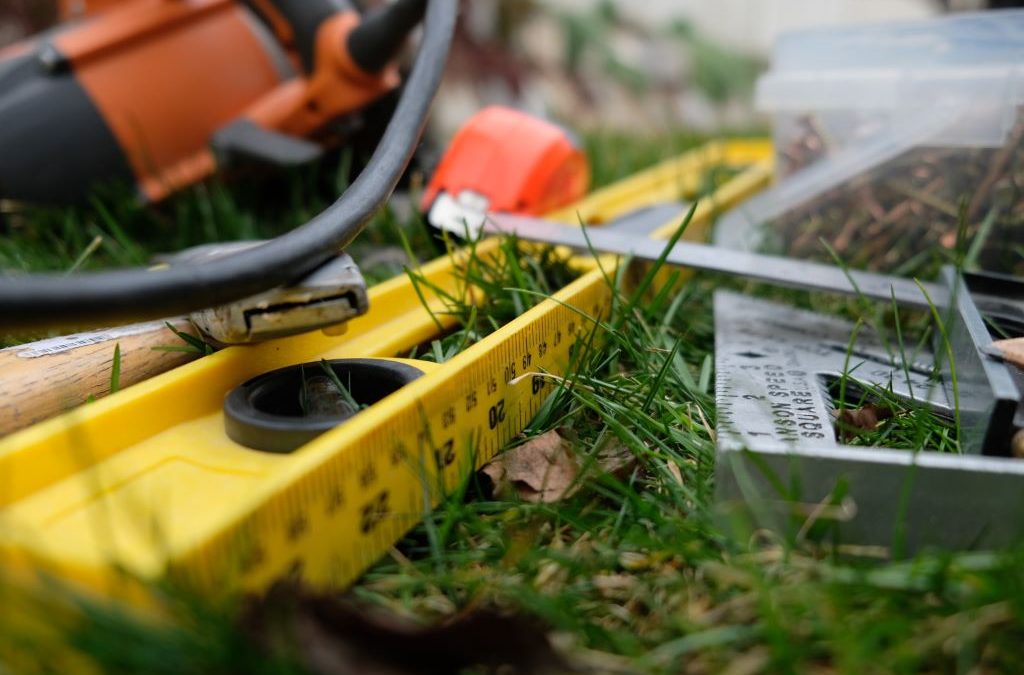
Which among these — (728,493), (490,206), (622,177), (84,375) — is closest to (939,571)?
(728,493)

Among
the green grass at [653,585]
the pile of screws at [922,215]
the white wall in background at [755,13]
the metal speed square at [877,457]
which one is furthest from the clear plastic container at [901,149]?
the white wall in background at [755,13]

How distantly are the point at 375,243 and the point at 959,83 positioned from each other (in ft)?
4.26

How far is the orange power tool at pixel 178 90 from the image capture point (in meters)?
1.88

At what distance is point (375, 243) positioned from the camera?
196 cm

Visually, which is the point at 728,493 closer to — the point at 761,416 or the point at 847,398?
the point at 761,416

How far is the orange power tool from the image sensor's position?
188 centimetres

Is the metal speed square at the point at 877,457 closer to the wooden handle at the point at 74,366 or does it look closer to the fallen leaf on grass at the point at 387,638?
the fallen leaf on grass at the point at 387,638

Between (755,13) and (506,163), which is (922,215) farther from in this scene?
(755,13)

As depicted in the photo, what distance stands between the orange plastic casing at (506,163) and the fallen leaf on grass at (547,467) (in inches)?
32.6

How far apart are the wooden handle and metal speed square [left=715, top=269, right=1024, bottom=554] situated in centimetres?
78

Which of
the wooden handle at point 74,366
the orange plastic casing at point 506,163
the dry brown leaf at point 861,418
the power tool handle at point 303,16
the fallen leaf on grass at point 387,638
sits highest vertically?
the power tool handle at point 303,16

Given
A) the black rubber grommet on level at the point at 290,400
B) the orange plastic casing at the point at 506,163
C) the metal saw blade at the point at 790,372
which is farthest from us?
the orange plastic casing at the point at 506,163

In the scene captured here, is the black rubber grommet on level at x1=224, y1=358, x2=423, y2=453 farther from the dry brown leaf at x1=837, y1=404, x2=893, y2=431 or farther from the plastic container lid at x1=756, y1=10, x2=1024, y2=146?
the plastic container lid at x1=756, y1=10, x2=1024, y2=146

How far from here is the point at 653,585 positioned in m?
0.83
